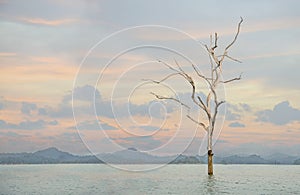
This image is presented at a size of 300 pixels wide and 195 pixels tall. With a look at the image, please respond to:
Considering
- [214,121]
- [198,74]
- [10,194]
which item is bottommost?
[10,194]

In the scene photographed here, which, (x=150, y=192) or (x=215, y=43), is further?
(x=215, y=43)

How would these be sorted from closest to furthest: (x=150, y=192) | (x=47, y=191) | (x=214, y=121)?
(x=150, y=192) → (x=47, y=191) → (x=214, y=121)

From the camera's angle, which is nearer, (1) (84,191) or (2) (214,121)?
(1) (84,191)

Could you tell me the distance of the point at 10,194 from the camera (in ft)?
126

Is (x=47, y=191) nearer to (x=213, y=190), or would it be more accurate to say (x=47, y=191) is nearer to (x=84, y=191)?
(x=84, y=191)

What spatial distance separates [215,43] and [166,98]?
24.7 ft

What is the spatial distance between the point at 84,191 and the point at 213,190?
9603mm

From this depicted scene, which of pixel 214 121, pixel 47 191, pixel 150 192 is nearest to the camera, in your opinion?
pixel 150 192

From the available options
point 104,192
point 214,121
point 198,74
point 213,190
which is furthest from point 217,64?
point 104,192

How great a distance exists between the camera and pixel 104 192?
38.3 metres

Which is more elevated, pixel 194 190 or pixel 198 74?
pixel 198 74

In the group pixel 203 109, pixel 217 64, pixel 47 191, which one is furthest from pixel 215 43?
pixel 47 191

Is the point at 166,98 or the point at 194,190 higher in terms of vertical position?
the point at 166,98

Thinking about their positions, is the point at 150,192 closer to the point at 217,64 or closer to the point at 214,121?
the point at 214,121
